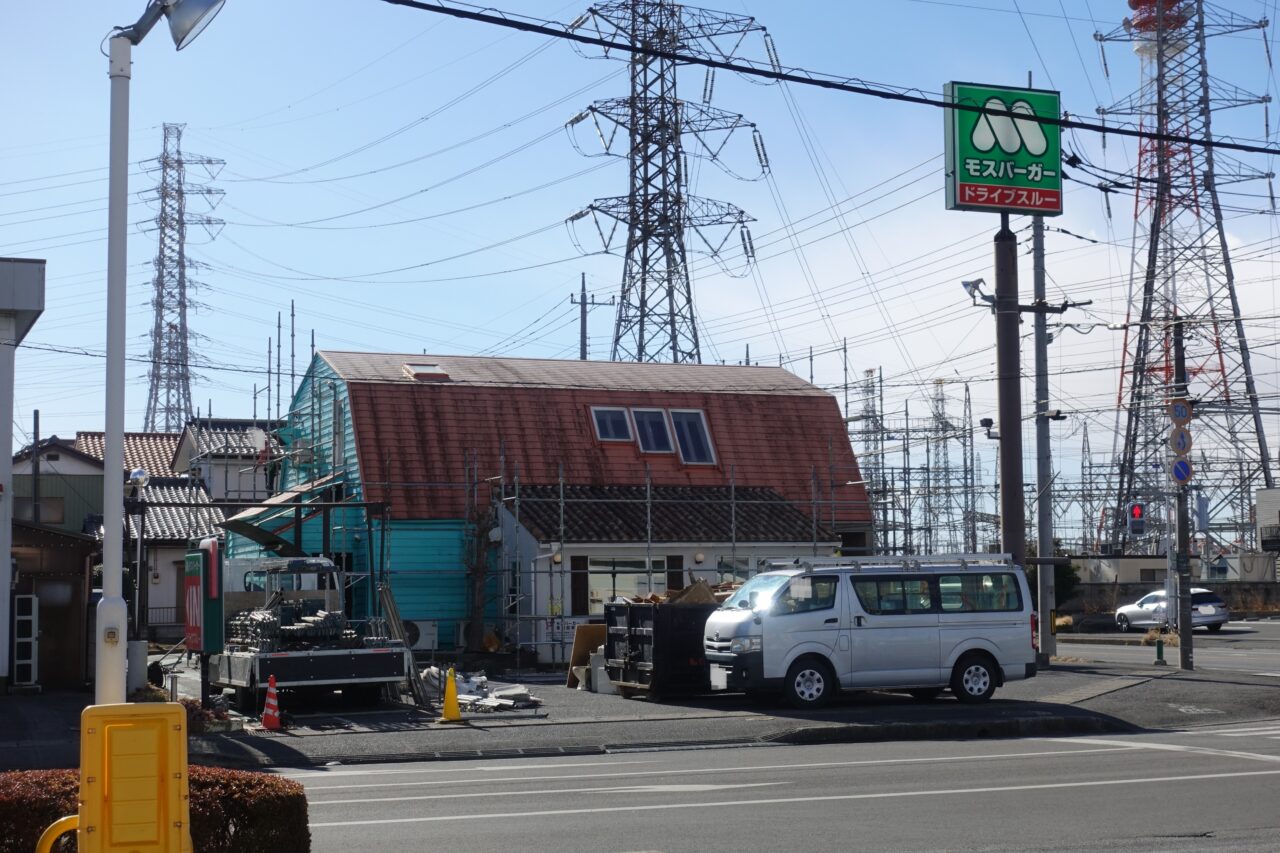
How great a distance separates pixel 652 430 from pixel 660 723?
1822cm

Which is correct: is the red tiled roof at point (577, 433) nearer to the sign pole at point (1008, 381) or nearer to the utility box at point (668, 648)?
the sign pole at point (1008, 381)

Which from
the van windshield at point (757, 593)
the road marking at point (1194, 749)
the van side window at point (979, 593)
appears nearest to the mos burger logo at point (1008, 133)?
the van side window at point (979, 593)

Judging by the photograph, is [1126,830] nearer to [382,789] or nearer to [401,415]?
[382,789]

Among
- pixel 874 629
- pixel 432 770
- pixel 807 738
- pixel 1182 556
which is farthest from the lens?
pixel 1182 556

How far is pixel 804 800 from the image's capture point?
1239 cm

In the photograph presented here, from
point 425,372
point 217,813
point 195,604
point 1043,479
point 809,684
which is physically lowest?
point 809,684

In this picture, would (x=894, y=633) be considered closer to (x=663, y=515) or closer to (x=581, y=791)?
(x=581, y=791)

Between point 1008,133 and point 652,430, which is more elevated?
point 1008,133

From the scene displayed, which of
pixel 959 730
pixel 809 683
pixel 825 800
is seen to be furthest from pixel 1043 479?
pixel 825 800

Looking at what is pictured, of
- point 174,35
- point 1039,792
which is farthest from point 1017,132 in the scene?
point 174,35

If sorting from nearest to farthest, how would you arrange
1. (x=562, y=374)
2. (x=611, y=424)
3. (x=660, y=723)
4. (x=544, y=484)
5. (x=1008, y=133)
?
(x=660, y=723) → (x=1008, y=133) → (x=544, y=484) → (x=611, y=424) → (x=562, y=374)

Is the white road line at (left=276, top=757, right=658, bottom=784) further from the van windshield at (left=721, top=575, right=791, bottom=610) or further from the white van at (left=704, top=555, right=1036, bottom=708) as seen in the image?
the van windshield at (left=721, top=575, right=791, bottom=610)

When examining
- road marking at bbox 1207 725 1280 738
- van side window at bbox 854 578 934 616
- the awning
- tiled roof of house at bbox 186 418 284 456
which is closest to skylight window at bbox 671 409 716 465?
the awning

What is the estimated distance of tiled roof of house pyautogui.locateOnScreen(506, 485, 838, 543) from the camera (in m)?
32.7
